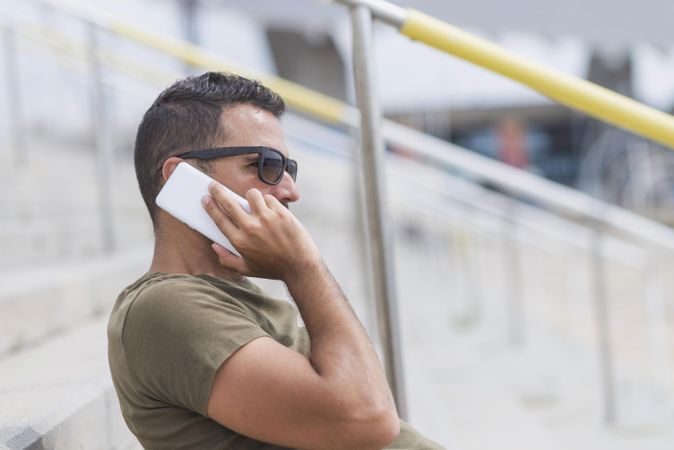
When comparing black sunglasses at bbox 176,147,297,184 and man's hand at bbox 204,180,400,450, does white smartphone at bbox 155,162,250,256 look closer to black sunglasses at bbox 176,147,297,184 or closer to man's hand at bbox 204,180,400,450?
black sunglasses at bbox 176,147,297,184

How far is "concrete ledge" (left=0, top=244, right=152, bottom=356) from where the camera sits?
1.82 m

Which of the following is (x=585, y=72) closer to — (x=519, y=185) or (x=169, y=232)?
(x=519, y=185)

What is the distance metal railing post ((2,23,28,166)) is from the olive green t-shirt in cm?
285

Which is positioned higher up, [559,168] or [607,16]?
[559,168]

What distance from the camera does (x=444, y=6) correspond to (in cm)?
396

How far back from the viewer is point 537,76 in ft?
4.03

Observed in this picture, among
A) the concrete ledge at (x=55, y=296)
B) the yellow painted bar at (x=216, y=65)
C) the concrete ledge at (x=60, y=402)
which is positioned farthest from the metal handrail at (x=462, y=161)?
the concrete ledge at (x=60, y=402)

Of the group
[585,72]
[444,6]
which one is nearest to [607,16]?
[444,6]

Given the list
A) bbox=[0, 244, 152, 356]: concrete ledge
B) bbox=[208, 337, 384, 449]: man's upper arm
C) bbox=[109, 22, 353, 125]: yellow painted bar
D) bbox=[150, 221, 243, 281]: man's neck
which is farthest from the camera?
bbox=[109, 22, 353, 125]: yellow painted bar

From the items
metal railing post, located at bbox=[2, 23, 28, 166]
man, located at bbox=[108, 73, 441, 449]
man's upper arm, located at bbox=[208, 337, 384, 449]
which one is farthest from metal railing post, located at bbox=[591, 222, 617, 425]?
metal railing post, located at bbox=[2, 23, 28, 166]

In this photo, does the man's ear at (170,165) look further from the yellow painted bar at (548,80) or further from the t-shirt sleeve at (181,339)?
the yellow painted bar at (548,80)

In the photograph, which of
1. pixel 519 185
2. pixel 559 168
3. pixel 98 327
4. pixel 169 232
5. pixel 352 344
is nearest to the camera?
pixel 352 344

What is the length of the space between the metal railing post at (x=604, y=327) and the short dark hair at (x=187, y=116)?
2007 millimetres

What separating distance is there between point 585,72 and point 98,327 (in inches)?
495
